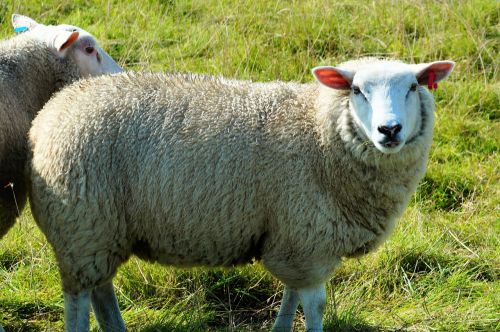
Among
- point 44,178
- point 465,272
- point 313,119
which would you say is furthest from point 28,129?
point 465,272

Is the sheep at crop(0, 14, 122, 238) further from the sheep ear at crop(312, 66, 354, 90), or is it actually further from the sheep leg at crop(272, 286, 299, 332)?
the sheep ear at crop(312, 66, 354, 90)

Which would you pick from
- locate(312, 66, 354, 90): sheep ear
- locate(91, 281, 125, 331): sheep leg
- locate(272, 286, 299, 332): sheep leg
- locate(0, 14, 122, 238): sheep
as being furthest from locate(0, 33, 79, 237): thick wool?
locate(312, 66, 354, 90): sheep ear

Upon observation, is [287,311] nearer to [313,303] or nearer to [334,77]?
[313,303]

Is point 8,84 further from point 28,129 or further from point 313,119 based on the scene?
point 313,119

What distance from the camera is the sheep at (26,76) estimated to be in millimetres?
4441

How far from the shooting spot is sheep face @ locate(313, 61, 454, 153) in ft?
12.4

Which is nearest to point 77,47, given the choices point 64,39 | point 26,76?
point 64,39

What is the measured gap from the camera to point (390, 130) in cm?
373

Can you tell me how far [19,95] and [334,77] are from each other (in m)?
1.81

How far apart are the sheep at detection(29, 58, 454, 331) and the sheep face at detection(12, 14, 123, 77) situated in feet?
3.46

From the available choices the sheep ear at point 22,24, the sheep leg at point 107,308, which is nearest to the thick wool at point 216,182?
the sheep leg at point 107,308

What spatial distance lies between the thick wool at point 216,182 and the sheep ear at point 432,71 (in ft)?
0.25

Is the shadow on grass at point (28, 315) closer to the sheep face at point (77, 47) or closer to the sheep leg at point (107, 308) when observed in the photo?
the sheep leg at point (107, 308)

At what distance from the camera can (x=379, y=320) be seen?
447 cm
